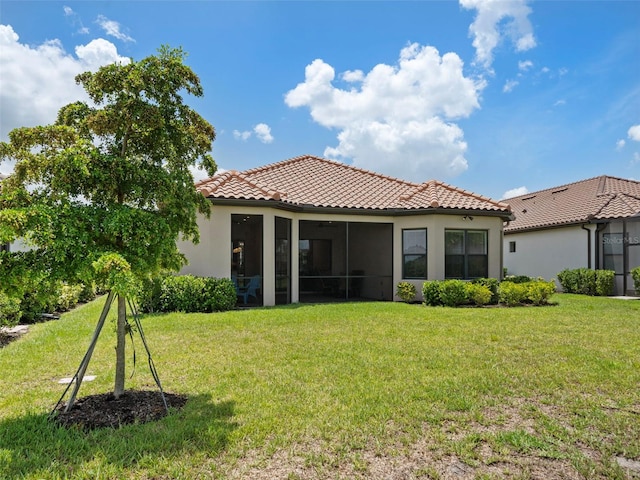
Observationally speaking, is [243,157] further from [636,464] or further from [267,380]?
[636,464]

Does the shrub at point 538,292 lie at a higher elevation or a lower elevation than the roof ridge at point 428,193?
lower

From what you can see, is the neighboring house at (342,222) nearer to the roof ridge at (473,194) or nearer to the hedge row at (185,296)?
the roof ridge at (473,194)

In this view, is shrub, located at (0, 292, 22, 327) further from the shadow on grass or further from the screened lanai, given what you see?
the screened lanai

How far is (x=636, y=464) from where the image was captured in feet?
10.8

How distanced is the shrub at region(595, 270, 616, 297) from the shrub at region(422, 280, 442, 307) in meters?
8.60

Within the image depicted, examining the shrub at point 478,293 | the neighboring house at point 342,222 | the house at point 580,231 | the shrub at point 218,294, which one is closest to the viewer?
the shrub at point 218,294

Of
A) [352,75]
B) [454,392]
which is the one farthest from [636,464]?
[352,75]

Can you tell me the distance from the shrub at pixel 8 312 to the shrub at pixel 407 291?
11.5 m

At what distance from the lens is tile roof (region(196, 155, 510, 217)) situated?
13.5 meters

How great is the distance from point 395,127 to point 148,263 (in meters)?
17.2

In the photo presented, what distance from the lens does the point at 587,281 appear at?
17.6m

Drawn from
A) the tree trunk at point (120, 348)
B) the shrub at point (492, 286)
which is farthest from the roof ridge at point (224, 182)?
the tree trunk at point (120, 348)

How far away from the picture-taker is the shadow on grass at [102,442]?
3.25 m

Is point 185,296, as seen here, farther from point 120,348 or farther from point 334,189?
point 334,189
